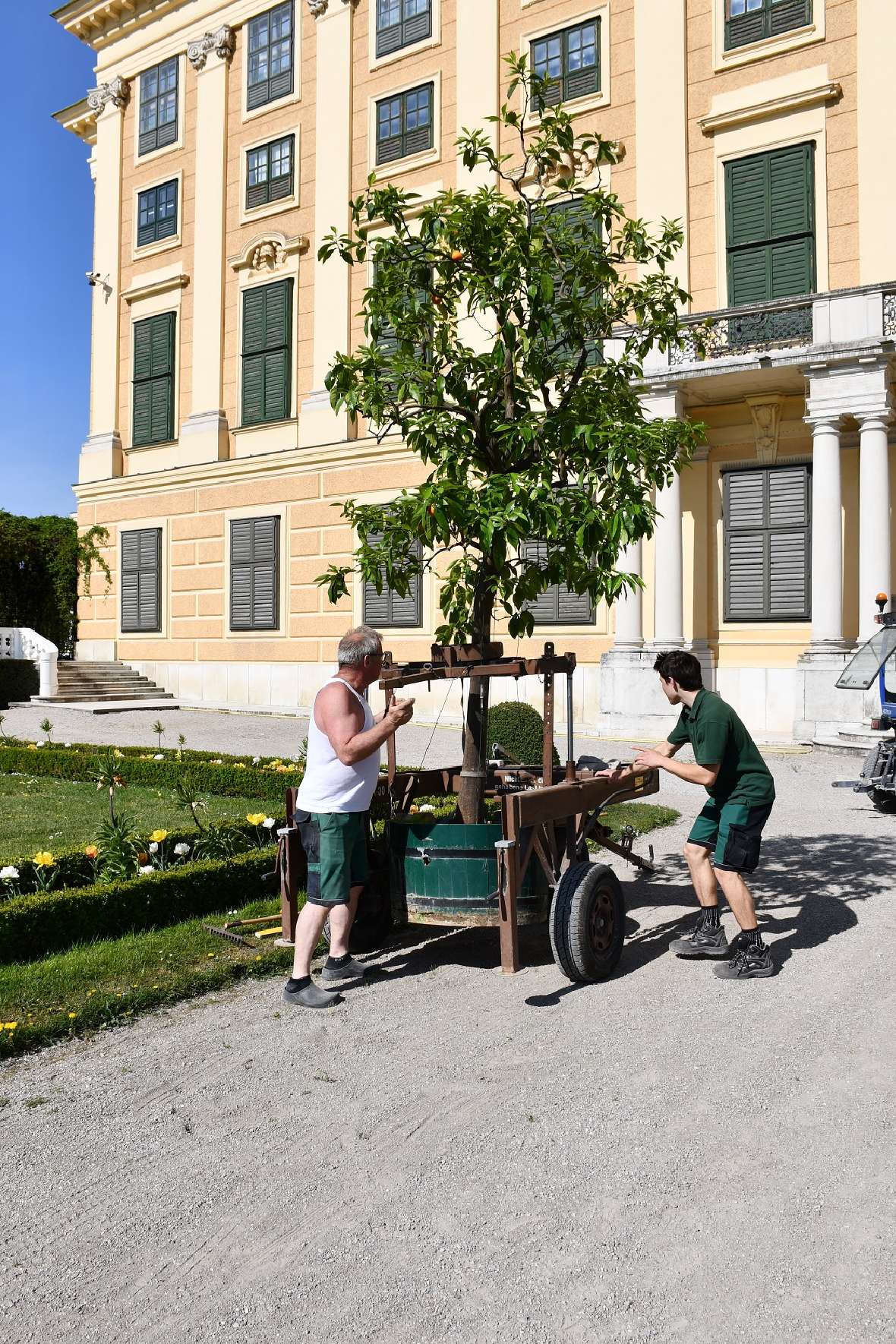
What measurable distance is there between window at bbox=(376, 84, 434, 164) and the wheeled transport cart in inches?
713

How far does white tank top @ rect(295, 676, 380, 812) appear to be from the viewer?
520 centimetres

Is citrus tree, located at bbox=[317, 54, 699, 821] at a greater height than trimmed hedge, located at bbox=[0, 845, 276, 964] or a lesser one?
greater

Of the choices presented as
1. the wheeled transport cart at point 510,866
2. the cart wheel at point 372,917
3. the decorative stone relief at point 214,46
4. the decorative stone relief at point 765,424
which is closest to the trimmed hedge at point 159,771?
the cart wheel at point 372,917

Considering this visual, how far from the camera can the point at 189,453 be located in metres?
24.0

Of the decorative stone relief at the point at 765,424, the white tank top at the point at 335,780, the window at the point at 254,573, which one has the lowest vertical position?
the white tank top at the point at 335,780

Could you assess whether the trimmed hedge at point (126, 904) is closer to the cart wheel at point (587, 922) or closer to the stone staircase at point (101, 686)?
the cart wheel at point (587, 922)

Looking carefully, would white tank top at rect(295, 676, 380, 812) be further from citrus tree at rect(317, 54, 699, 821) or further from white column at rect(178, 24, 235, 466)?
white column at rect(178, 24, 235, 466)

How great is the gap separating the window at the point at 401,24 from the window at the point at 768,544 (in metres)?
10.8

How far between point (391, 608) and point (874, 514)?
903 centimetres

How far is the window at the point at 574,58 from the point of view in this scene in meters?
19.2

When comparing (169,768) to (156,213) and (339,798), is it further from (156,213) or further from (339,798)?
(156,213)

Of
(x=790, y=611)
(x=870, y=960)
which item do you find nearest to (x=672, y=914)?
(x=870, y=960)

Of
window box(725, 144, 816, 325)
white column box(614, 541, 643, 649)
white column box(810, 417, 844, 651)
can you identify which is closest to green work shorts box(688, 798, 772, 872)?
white column box(810, 417, 844, 651)

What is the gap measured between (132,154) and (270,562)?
11263 millimetres
